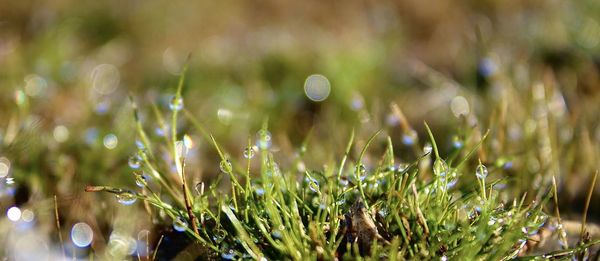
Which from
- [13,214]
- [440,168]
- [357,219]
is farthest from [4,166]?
[440,168]

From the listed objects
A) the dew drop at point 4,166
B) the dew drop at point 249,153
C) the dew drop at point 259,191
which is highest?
the dew drop at point 249,153

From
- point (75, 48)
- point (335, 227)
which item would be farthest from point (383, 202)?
point (75, 48)

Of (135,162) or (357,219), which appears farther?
(135,162)

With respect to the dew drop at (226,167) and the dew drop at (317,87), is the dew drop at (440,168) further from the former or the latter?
the dew drop at (317,87)

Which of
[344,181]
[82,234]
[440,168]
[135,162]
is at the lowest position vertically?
[82,234]

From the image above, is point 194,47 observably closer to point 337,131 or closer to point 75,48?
point 75,48

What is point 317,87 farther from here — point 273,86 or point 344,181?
point 344,181

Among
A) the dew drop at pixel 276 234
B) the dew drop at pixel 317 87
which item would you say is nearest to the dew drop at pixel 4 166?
the dew drop at pixel 276 234
